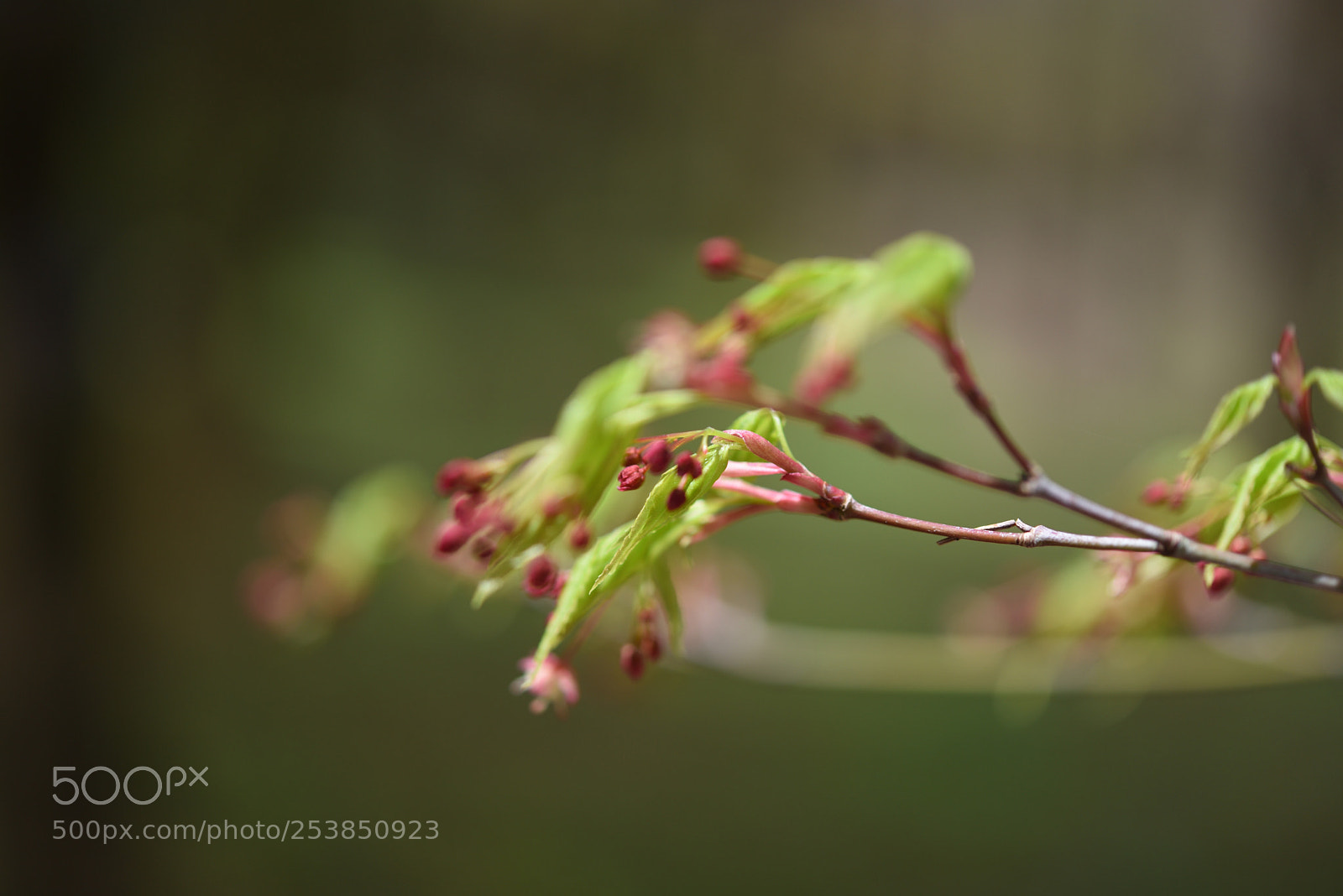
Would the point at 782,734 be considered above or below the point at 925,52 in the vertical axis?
below

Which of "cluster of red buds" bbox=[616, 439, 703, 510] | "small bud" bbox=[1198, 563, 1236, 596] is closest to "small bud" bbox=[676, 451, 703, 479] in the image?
"cluster of red buds" bbox=[616, 439, 703, 510]

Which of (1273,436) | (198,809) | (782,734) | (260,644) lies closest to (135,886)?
(198,809)

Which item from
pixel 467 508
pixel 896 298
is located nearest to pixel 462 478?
pixel 467 508

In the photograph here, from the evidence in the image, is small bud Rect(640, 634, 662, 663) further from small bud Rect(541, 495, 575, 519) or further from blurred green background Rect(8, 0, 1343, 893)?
blurred green background Rect(8, 0, 1343, 893)

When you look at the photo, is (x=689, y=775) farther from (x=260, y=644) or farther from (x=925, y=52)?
(x=925, y=52)

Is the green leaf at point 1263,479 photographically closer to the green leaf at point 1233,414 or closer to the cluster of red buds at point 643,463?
the green leaf at point 1233,414

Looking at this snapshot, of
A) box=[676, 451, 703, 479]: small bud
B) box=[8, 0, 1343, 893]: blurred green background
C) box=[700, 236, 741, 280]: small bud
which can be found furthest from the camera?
box=[8, 0, 1343, 893]: blurred green background

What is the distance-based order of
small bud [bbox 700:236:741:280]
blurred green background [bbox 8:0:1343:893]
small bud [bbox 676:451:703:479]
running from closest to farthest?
small bud [bbox 676:451:703:479], small bud [bbox 700:236:741:280], blurred green background [bbox 8:0:1343:893]

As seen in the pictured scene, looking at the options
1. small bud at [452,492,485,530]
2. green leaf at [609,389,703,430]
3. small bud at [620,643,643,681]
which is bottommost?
small bud at [620,643,643,681]
